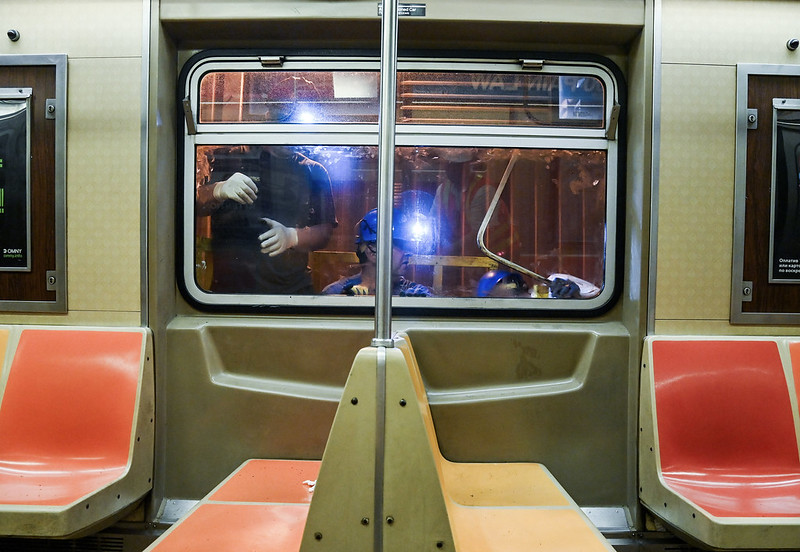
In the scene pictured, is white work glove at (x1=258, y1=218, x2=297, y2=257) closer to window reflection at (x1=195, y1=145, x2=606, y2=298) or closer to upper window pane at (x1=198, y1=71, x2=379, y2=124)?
window reflection at (x1=195, y1=145, x2=606, y2=298)

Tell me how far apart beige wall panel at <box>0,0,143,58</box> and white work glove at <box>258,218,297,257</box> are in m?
0.97

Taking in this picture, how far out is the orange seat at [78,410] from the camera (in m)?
2.16

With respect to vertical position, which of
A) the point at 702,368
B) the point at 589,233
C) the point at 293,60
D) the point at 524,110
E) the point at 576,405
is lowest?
the point at 576,405

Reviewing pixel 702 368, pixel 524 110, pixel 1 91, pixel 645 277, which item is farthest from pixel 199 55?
pixel 702 368

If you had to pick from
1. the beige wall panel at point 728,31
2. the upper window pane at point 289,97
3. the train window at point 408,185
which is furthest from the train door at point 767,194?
the upper window pane at point 289,97

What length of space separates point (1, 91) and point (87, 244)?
82 centimetres

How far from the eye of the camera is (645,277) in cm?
229

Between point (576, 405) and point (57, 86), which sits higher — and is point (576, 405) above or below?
below

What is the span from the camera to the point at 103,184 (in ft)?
7.58

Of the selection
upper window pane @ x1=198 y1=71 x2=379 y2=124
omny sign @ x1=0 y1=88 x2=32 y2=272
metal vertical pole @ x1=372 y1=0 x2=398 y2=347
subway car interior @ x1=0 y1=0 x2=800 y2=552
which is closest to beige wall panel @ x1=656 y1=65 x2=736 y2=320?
subway car interior @ x1=0 y1=0 x2=800 y2=552

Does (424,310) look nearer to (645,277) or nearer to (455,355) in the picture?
(455,355)

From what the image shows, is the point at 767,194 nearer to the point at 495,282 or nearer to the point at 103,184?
the point at 495,282

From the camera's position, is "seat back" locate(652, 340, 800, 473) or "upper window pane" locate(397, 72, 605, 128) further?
"upper window pane" locate(397, 72, 605, 128)

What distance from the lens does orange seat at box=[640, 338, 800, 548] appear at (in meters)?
2.13
